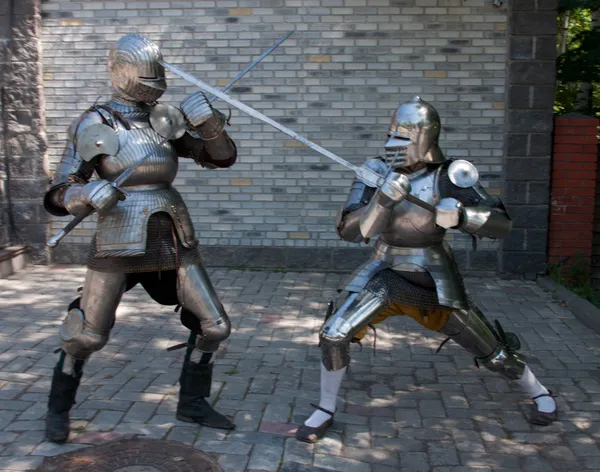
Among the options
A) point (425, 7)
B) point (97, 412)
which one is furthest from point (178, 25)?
point (97, 412)

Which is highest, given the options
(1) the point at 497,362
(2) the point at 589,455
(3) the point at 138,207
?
(3) the point at 138,207

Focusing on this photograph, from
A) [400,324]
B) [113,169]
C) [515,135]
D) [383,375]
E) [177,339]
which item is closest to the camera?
[113,169]

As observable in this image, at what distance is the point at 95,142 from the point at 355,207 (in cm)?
137

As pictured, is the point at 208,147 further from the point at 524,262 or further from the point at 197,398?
the point at 524,262

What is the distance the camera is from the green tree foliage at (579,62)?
6977mm

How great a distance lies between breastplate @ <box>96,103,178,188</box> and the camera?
3426 millimetres

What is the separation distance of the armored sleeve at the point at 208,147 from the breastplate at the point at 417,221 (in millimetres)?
943

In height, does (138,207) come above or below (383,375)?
above

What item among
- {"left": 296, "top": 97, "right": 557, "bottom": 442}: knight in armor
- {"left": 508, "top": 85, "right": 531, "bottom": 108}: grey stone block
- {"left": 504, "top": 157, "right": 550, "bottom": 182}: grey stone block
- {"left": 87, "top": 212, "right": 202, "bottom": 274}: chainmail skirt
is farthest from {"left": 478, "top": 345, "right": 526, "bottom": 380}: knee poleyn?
{"left": 508, "top": 85, "right": 531, "bottom": 108}: grey stone block

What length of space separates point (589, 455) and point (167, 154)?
2.63 metres

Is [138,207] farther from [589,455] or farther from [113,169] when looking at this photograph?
[589,455]

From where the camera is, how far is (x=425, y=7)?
703cm

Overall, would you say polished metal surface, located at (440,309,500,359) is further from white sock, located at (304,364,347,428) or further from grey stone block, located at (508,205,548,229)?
Answer: grey stone block, located at (508,205,548,229)

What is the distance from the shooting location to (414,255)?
376 cm
